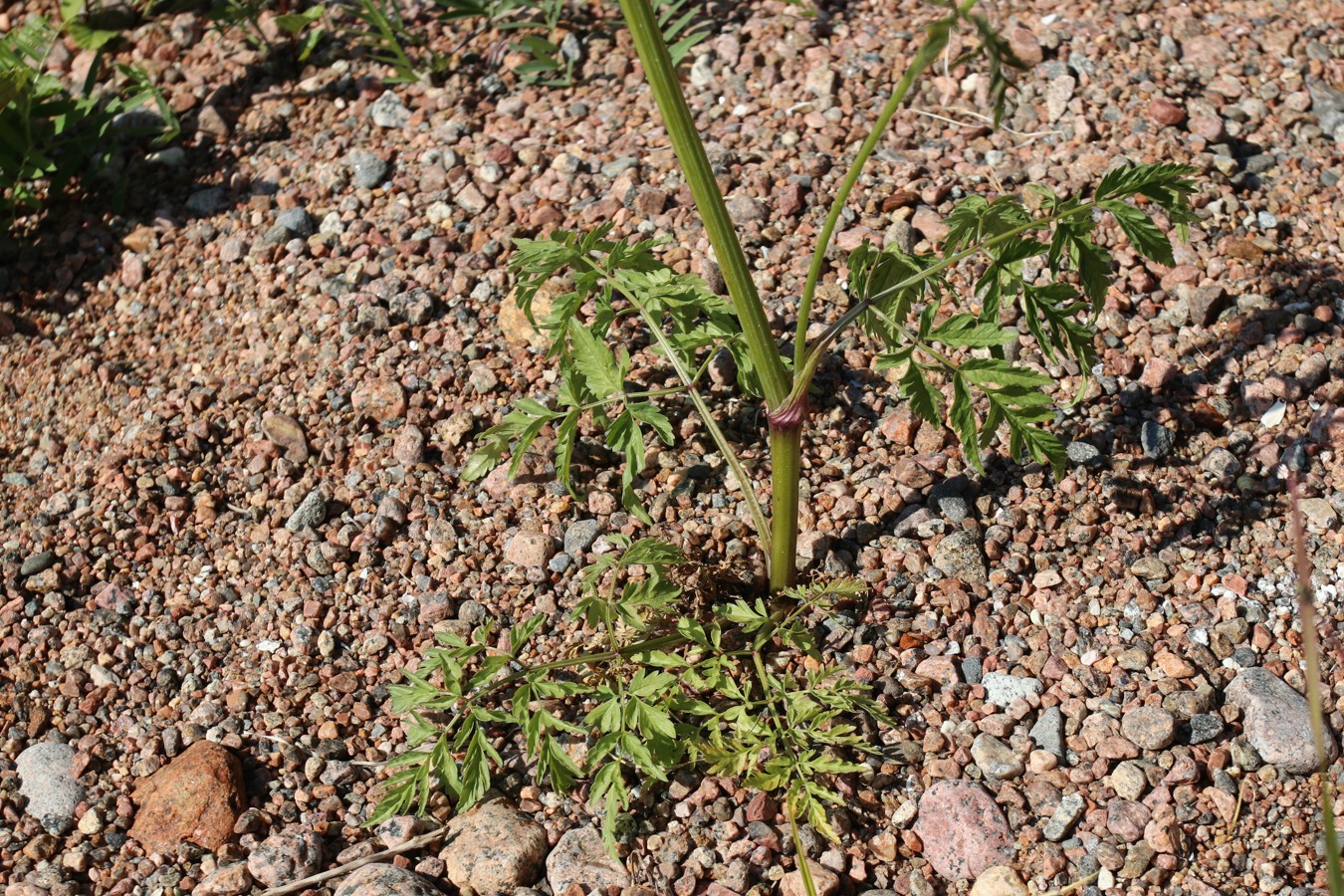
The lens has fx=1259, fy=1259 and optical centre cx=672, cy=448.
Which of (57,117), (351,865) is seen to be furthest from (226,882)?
(57,117)

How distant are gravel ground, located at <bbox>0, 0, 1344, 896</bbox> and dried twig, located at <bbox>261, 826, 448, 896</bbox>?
24mm

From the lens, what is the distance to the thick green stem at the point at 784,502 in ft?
7.83

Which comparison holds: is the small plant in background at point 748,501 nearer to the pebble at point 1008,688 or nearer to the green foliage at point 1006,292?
the green foliage at point 1006,292

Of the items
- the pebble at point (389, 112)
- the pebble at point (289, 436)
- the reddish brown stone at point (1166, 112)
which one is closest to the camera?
the pebble at point (289, 436)

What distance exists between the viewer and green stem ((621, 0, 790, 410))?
1894mm


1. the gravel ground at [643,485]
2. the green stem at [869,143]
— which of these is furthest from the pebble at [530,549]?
the green stem at [869,143]

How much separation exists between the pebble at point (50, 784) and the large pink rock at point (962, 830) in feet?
5.59

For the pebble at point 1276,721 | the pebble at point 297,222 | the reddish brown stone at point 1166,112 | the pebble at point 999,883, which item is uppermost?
the pebble at point 297,222

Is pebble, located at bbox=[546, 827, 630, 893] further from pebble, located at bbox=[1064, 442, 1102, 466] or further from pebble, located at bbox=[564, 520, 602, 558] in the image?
pebble, located at bbox=[1064, 442, 1102, 466]

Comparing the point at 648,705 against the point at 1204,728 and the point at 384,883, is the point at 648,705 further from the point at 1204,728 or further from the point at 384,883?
the point at 1204,728

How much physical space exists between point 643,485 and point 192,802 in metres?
1.20

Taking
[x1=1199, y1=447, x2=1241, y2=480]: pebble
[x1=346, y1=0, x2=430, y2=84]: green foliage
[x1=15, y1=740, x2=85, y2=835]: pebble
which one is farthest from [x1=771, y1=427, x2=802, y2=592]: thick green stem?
[x1=346, y1=0, x2=430, y2=84]: green foliage

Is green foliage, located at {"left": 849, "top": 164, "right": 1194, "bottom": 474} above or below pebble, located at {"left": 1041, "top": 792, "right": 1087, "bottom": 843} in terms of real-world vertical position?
above

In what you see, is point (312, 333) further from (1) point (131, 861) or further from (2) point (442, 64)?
(1) point (131, 861)
